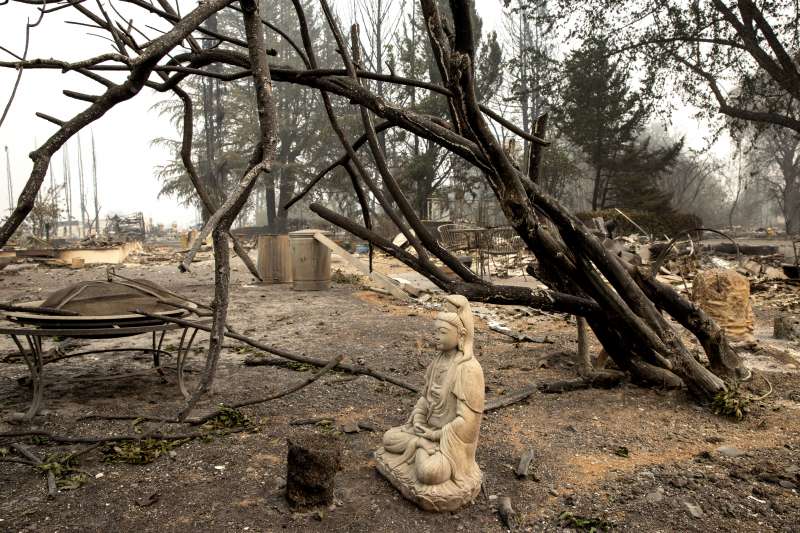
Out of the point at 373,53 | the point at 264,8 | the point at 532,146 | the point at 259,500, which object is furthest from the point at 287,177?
the point at 259,500

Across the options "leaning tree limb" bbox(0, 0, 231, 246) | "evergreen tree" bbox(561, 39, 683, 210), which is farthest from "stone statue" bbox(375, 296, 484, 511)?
"evergreen tree" bbox(561, 39, 683, 210)

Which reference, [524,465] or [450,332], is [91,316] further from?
[524,465]

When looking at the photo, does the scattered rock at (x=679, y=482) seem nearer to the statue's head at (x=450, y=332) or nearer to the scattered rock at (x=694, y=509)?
the scattered rock at (x=694, y=509)

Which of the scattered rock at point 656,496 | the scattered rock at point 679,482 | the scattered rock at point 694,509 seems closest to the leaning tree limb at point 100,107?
the scattered rock at point 656,496

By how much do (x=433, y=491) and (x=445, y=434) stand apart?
0.32 meters

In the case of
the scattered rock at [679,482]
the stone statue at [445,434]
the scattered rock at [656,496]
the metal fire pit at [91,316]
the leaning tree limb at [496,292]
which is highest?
the leaning tree limb at [496,292]

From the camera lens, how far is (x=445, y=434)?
3.06 metres

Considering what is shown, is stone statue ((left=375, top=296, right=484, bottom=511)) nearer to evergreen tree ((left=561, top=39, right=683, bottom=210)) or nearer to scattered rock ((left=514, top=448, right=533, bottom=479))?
scattered rock ((left=514, top=448, right=533, bottom=479))

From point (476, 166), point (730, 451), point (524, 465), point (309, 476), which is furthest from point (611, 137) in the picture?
point (309, 476)

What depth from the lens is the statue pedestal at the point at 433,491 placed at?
9.57 feet

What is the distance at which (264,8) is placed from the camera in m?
35.9

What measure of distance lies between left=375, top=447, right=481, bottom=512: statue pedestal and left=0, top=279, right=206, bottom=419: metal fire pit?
6.70 ft

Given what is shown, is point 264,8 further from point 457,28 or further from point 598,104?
point 457,28

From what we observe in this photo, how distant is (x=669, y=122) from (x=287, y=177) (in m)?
22.8
